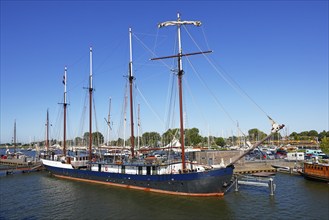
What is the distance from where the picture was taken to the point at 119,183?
47188 mm

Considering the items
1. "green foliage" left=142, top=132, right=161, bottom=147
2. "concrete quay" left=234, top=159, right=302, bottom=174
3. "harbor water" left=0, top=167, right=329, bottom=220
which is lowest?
"harbor water" left=0, top=167, right=329, bottom=220

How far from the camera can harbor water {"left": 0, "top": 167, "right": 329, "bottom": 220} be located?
30.6 m

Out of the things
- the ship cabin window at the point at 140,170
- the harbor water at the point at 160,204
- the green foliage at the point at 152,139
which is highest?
the green foliage at the point at 152,139

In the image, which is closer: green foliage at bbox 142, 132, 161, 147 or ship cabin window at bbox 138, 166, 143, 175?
ship cabin window at bbox 138, 166, 143, 175

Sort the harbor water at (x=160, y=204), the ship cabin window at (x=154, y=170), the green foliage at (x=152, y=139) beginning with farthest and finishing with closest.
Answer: the green foliage at (x=152, y=139) < the ship cabin window at (x=154, y=170) < the harbor water at (x=160, y=204)

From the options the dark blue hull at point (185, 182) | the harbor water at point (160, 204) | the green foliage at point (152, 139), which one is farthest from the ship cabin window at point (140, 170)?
the green foliage at point (152, 139)

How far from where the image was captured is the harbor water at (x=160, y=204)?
30.6m

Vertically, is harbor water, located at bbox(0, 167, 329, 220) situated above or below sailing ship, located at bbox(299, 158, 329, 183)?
below

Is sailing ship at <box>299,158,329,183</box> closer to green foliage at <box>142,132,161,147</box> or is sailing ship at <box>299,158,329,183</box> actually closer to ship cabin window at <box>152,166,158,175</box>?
ship cabin window at <box>152,166,158,175</box>

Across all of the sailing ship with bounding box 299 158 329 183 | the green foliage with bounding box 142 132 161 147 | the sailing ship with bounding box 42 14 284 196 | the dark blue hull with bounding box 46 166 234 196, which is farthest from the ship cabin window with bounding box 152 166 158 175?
the green foliage with bounding box 142 132 161 147

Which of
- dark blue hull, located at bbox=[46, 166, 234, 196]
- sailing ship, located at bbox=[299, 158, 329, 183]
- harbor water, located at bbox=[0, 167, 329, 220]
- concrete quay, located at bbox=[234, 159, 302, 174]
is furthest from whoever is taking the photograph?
concrete quay, located at bbox=[234, 159, 302, 174]

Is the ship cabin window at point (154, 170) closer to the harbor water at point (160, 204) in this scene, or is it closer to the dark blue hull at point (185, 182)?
the dark blue hull at point (185, 182)

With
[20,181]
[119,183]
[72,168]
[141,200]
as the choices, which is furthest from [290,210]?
[20,181]

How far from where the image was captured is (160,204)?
34.9 m
